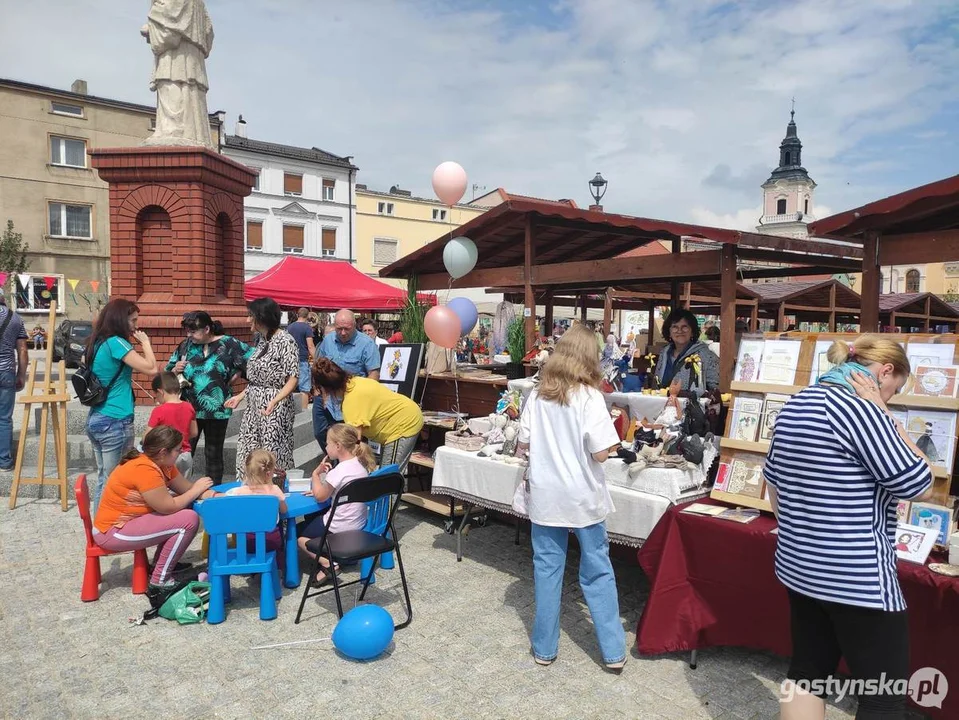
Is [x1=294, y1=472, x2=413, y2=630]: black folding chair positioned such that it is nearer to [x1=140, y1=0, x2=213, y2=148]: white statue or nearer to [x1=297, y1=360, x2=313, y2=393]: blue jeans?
[x1=297, y1=360, x2=313, y2=393]: blue jeans

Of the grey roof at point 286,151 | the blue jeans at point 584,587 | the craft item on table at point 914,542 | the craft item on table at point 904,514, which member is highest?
the grey roof at point 286,151

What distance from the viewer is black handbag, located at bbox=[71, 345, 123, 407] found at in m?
4.64

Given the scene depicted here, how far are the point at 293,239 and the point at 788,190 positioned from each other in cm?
6628

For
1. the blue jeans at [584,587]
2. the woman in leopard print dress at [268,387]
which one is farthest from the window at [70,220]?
the blue jeans at [584,587]

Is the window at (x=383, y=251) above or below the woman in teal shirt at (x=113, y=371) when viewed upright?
above

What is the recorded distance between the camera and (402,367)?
651cm

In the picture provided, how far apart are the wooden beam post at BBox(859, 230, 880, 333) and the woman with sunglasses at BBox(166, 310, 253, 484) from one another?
4.59 meters

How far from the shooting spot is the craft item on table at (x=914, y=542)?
8.99 feet

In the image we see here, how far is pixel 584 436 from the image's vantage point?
311 centimetres

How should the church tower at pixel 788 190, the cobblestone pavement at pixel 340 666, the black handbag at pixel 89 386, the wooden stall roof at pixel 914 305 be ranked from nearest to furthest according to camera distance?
the cobblestone pavement at pixel 340 666, the black handbag at pixel 89 386, the wooden stall roof at pixel 914 305, the church tower at pixel 788 190

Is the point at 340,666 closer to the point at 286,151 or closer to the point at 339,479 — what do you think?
the point at 339,479

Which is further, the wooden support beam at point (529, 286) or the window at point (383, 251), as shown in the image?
the window at point (383, 251)

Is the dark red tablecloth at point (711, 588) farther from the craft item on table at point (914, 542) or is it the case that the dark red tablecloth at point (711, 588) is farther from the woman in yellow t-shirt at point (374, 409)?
the woman in yellow t-shirt at point (374, 409)

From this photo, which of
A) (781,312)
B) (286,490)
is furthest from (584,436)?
(781,312)
